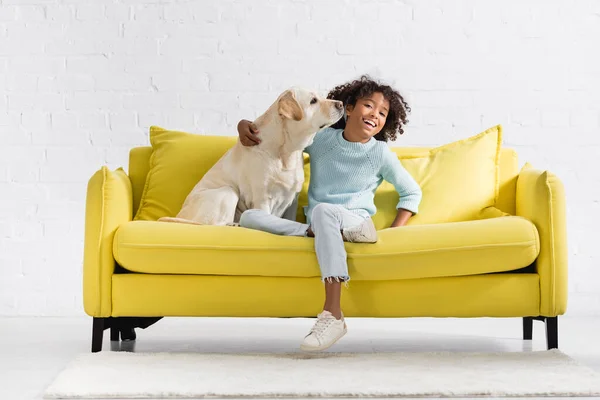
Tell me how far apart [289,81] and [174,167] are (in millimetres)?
998

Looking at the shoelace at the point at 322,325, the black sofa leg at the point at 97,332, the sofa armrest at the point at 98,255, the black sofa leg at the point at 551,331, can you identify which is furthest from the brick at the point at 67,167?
the black sofa leg at the point at 551,331

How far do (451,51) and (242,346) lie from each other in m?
1.86

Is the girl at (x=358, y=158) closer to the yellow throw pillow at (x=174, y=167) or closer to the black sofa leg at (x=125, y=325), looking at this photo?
the yellow throw pillow at (x=174, y=167)

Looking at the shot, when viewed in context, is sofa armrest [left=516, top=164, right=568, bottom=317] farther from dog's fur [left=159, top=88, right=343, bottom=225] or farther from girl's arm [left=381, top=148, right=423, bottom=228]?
dog's fur [left=159, top=88, right=343, bottom=225]

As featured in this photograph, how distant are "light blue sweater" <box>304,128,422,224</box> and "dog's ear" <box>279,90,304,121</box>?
0.21 meters

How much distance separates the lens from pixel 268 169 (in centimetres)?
313

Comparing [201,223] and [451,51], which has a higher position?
[451,51]

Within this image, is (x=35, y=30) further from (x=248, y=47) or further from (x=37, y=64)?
(x=248, y=47)

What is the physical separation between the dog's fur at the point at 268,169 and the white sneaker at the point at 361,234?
0.49 meters

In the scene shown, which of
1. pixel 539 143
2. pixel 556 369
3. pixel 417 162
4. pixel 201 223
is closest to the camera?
pixel 556 369

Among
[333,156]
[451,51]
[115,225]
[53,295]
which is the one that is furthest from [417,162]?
[53,295]

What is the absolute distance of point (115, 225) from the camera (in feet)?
9.28

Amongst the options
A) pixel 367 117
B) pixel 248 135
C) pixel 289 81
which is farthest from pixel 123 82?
pixel 367 117

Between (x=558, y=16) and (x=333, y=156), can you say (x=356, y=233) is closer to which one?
(x=333, y=156)
